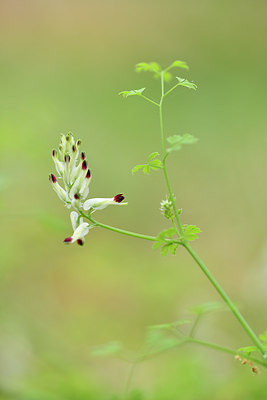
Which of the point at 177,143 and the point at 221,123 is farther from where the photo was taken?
the point at 221,123

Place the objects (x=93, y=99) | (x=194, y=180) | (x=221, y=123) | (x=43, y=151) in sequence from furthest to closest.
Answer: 1. (x=93, y=99)
2. (x=221, y=123)
3. (x=194, y=180)
4. (x=43, y=151)

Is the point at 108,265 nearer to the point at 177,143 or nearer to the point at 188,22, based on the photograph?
the point at 177,143

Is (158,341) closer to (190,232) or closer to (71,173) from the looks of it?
(190,232)

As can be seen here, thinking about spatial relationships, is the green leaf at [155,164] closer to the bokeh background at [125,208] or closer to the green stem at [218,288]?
the green stem at [218,288]

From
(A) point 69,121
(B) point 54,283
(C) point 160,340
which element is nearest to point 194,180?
(A) point 69,121

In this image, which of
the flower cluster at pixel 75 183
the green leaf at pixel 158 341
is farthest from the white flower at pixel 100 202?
the green leaf at pixel 158 341

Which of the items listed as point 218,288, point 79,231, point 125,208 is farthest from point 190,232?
point 125,208

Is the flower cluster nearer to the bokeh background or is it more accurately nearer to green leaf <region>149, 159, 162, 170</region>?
green leaf <region>149, 159, 162, 170</region>

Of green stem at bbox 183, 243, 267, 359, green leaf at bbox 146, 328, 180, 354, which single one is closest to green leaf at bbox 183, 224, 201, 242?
green stem at bbox 183, 243, 267, 359
